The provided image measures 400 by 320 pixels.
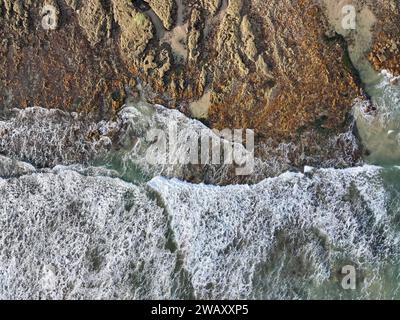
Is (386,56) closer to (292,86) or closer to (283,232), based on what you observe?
(292,86)

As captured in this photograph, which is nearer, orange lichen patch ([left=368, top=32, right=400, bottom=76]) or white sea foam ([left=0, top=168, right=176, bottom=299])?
white sea foam ([left=0, top=168, right=176, bottom=299])

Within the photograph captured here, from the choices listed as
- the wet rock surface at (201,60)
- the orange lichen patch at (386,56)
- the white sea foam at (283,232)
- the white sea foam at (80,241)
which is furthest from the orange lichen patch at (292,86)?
the white sea foam at (80,241)

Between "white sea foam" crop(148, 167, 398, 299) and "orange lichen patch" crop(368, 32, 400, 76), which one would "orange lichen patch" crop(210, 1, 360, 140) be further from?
"white sea foam" crop(148, 167, 398, 299)

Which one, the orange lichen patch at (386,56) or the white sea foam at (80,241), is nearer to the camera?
the white sea foam at (80,241)

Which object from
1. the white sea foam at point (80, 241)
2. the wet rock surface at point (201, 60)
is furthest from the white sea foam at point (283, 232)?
the wet rock surface at point (201, 60)

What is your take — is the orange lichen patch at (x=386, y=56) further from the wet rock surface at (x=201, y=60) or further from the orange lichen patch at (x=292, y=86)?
the orange lichen patch at (x=292, y=86)

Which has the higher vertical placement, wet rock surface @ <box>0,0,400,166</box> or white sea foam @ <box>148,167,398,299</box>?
wet rock surface @ <box>0,0,400,166</box>

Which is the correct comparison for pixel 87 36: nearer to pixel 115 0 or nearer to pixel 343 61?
pixel 115 0

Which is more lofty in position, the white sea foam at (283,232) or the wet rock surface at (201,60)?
the wet rock surface at (201,60)

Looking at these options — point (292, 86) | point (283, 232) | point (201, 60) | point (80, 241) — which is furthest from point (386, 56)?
point (80, 241)

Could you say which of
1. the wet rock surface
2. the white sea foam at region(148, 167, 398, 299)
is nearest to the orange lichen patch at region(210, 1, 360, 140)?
the wet rock surface
